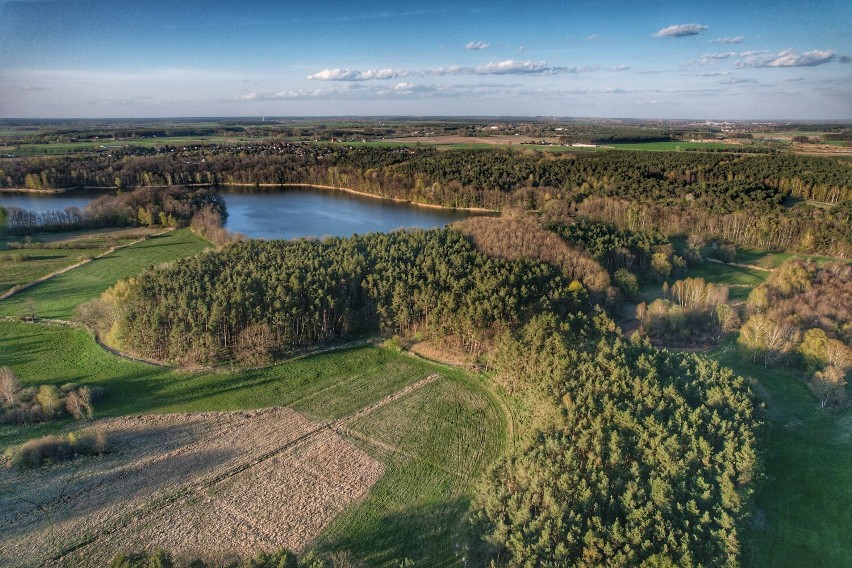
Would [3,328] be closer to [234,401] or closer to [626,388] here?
[234,401]

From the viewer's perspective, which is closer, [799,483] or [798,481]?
[799,483]

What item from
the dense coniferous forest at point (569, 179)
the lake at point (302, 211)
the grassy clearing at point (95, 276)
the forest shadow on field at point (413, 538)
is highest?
the dense coniferous forest at point (569, 179)

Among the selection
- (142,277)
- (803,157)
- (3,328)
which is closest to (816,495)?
(142,277)

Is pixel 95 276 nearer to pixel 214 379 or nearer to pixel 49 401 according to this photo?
pixel 49 401

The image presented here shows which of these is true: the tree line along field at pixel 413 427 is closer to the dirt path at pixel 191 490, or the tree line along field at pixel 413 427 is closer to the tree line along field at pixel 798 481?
the tree line along field at pixel 798 481

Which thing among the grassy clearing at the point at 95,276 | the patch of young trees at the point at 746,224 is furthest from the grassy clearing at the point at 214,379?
the patch of young trees at the point at 746,224

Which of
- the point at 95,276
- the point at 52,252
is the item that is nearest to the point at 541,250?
the point at 95,276

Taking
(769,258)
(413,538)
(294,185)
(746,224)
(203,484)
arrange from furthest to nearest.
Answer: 1. (294,185)
2. (746,224)
3. (769,258)
4. (203,484)
5. (413,538)
